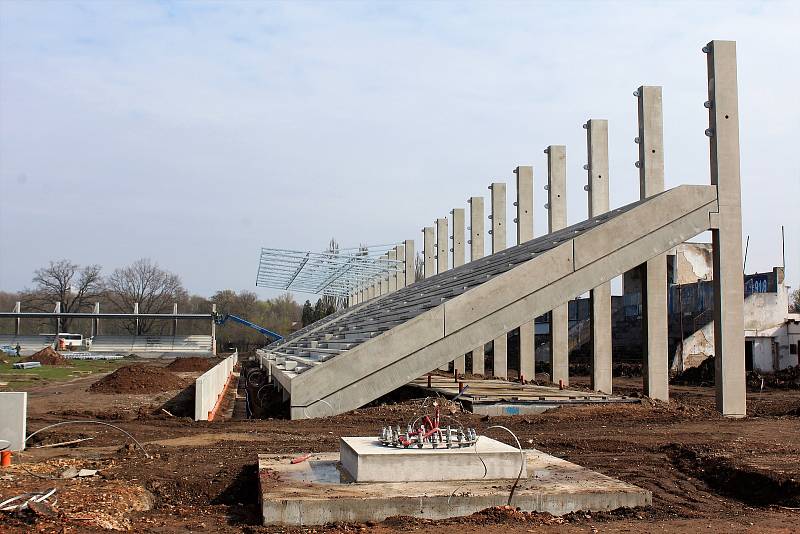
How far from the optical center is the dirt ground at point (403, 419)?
24.1 feet

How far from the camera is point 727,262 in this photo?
17.0 m

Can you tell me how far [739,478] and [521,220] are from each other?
17414 millimetres

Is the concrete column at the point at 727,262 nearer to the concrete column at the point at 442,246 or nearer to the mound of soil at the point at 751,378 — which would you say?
the mound of soil at the point at 751,378

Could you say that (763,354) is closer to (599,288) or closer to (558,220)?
(558,220)

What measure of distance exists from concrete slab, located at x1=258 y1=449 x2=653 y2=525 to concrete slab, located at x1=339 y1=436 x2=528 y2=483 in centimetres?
9

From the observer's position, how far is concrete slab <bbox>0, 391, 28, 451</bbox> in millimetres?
11910

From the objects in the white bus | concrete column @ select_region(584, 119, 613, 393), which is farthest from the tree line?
concrete column @ select_region(584, 119, 613, 393)

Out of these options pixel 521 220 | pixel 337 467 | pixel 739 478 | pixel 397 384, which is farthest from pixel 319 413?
pixel 521 220

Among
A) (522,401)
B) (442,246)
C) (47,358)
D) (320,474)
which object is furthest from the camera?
(47,358)

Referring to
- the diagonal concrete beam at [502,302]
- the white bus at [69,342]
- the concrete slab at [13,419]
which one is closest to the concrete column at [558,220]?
the diagonal concrete beam at [502,302]

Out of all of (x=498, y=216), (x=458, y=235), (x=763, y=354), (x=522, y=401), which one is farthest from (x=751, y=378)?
(x=522, y=401)

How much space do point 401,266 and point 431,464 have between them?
41.9 meters

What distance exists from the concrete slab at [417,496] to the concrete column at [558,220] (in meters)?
15.1

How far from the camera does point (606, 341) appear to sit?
67.7ft
